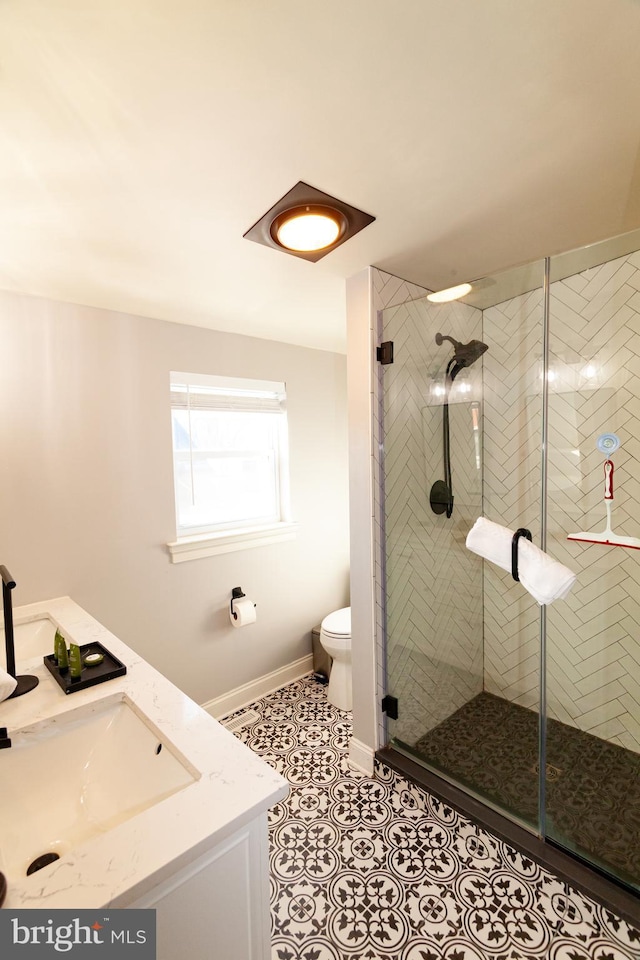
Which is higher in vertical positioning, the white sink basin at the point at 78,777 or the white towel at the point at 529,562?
the white towel at the point at 529,562

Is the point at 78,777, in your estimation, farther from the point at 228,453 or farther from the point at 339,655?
the point at 228,453

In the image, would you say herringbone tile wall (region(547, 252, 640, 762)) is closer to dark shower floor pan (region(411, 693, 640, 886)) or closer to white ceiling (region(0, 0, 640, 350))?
dark shower floor pan (region(411, 693, 640, 886))

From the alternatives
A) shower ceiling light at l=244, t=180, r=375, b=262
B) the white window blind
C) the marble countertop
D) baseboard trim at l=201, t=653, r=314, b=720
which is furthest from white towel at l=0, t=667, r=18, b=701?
baseboard trim at l=201, t=653, r=314, b=720

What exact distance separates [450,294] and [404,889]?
232 cm

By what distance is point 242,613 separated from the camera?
8.00 ft

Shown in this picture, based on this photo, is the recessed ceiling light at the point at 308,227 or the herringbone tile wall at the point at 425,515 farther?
the herringbone tile wall at the point at 425,515

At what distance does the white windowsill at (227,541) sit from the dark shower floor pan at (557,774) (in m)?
1.39

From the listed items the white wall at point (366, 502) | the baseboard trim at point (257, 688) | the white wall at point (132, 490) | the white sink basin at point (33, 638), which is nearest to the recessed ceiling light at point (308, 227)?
the white wall at point (366, 502)

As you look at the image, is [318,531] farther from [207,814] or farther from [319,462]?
[207,814]

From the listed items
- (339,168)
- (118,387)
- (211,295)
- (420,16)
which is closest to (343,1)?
(420,16)

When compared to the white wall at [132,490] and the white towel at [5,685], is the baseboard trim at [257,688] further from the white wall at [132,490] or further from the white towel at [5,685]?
the white towel at [5,685]

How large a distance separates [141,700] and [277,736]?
1.46m

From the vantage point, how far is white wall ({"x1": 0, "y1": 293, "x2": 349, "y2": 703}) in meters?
1.83

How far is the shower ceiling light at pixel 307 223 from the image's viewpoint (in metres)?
1.28
